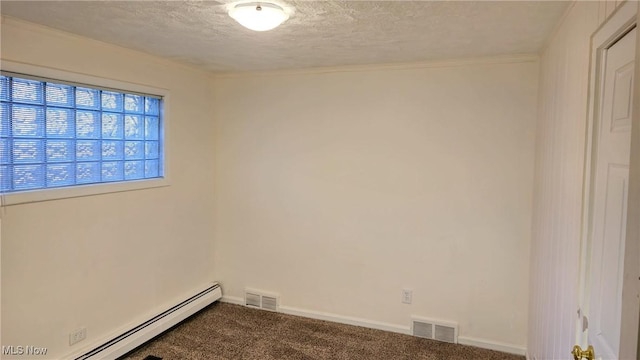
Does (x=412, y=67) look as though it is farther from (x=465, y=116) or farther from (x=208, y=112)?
(x=208, y=112)

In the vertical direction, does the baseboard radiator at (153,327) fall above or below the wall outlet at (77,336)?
below

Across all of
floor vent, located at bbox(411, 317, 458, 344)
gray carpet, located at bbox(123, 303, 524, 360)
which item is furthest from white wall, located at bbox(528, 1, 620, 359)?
gray carpet, located at bbox(123, 303, 524, 360)

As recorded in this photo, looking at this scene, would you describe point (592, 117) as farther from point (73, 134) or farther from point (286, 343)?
point (73, 134)

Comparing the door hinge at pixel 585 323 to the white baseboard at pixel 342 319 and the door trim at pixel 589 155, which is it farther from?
the white baseboard at pixel 342 319

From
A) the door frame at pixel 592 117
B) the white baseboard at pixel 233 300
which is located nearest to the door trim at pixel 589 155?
the door frame at pixel 592 117

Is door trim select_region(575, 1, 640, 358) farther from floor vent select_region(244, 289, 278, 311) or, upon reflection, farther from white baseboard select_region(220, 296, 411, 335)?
floor vent select_region(244, 289, 278, 311)

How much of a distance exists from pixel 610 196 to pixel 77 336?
10.6 ft

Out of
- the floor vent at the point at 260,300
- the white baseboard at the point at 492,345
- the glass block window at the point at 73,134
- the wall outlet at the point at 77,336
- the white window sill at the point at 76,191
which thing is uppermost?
the glass block window at the point at 73,134

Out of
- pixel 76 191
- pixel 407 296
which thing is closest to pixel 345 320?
pixel 407 296

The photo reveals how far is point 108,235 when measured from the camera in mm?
2996

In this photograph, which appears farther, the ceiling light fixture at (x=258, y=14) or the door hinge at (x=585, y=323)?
the ceiling light fixture at (x=258, y=14)

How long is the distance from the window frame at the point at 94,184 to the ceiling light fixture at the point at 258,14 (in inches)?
52.3

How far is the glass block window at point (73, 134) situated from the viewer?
2.39 metres

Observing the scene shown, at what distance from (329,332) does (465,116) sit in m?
2.20
